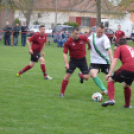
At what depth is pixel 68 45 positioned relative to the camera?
7359mm

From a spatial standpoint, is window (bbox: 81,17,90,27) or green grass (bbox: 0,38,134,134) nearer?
green grass (bbox: 0,38,134,134)

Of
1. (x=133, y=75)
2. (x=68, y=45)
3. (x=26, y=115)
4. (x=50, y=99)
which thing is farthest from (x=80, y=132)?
(x=68, y=45)

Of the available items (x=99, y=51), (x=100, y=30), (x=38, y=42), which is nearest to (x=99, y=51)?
(x=99, y=51)

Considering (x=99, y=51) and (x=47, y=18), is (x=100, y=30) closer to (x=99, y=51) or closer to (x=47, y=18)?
(x=99, y=51)

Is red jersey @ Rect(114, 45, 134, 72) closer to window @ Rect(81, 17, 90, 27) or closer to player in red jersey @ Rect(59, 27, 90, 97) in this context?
player in red jersey @ Rect(59, 27, 90, 97)

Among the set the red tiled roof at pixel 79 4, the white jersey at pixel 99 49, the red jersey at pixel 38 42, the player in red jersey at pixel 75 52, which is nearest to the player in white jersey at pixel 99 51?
the white jersey at pixel 99 49

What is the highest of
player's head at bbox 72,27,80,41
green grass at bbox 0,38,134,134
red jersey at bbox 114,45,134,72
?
player's head at bbox 72,27,80,41

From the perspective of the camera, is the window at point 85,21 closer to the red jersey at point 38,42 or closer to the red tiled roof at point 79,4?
the red tiled roof at point 79,4

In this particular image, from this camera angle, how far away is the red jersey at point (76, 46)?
7344 mm

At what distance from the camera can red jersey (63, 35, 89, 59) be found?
24.1 ft

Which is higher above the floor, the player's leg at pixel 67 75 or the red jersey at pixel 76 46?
the red jersey at pixel 76 46

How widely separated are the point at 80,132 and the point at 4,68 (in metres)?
8.06

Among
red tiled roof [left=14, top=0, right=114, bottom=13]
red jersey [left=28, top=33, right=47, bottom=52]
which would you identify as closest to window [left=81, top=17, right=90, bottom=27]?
red tiled roof [left=14, top=0, right=114, bottom=13]

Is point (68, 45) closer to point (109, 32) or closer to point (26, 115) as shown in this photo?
point (26, 115)
